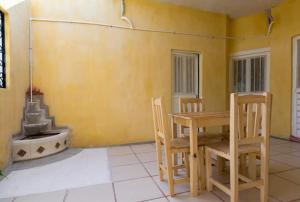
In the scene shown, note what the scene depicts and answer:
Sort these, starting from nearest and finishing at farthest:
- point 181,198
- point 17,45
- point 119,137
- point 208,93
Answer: point 181,198 < point 17,45 < point 119,137 < point 208,93

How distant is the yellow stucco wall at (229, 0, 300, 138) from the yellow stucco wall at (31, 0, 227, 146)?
5.40 ft

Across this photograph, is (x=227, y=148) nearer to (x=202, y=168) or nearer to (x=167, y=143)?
(x=202, y=168)

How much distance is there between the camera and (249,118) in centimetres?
181

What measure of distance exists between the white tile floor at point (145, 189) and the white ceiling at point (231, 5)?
3213 mm

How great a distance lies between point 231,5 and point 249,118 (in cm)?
350

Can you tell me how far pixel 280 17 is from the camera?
4.26m

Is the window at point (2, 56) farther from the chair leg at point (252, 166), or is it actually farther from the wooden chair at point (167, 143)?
the chair leg at point (252, 166)

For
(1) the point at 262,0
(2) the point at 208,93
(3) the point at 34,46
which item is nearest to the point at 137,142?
(2) the point at 208,93

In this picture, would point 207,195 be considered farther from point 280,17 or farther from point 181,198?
point 280,17

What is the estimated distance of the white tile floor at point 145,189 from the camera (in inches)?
75.9

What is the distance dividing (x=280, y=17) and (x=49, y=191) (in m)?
5.28

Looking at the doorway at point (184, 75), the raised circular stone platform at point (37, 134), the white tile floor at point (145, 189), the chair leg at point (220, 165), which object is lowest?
the white tile floor at point (145, 189)

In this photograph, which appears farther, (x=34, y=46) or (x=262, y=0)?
(x=262, y=0)

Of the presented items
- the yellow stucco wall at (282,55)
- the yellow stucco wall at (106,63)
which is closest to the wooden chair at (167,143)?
the yellow stucco wall at (106,63)
